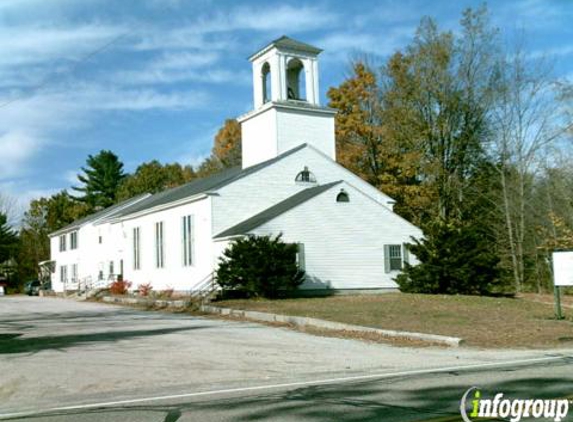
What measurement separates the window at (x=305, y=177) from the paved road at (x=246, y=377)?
17.5m

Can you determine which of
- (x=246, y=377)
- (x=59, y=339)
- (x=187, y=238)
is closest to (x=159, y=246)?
(x=187, y=238)

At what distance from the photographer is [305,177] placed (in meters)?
35.1

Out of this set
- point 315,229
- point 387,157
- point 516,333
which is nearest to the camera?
point 516,333

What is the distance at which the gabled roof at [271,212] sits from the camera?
30062mm

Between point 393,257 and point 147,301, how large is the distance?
12.1 m

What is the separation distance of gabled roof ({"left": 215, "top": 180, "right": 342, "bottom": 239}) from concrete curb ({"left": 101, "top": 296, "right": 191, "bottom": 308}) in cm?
391

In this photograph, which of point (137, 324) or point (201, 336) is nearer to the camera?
point (201, 336)

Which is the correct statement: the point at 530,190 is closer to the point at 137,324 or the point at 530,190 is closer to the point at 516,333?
the point at 516,333

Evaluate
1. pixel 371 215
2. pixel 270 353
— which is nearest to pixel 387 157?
pixel 371 215

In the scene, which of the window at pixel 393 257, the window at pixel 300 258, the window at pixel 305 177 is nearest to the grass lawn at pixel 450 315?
the window at pixel 300 258

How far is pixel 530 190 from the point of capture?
3925 centimetres

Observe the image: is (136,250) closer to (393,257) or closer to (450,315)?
(393,257)

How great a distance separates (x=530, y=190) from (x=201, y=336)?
27.9 m

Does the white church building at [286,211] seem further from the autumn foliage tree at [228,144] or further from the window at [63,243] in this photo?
the autumn foliage tree at [228,144]
